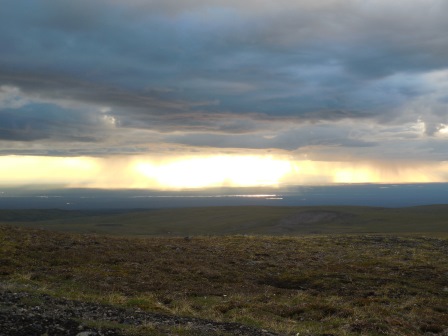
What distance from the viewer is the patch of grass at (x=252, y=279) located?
20.4 meters

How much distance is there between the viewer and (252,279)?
3047 cm

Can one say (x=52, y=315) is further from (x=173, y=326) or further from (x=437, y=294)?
(x=437, y=294)

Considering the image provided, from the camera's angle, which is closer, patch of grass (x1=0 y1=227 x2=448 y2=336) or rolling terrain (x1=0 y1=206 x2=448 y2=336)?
rolling terrain (x1=0 y1=206 x2=448 y2=336)

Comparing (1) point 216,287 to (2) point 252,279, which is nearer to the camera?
(1) point 216,287

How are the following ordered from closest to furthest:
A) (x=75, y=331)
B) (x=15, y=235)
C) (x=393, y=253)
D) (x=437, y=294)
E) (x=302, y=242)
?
(x=75, y=331), (x=437, y=294), (x=15, y=235), (x=393, y=253), (x=302, y=242)

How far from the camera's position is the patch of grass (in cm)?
2042

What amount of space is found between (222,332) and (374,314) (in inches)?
367

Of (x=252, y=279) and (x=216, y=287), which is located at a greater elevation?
(x=216, y=287)

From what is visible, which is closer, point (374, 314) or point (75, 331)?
point (75, 331)

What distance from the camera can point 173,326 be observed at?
15695 mm

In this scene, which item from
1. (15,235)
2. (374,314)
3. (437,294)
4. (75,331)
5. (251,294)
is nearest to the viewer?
(75,331)

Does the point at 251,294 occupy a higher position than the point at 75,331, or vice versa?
the point at 75,331

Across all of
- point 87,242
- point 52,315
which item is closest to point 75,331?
point 52,315

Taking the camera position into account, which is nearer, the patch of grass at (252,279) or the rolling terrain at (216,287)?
the rolling terrain at (216,287)
